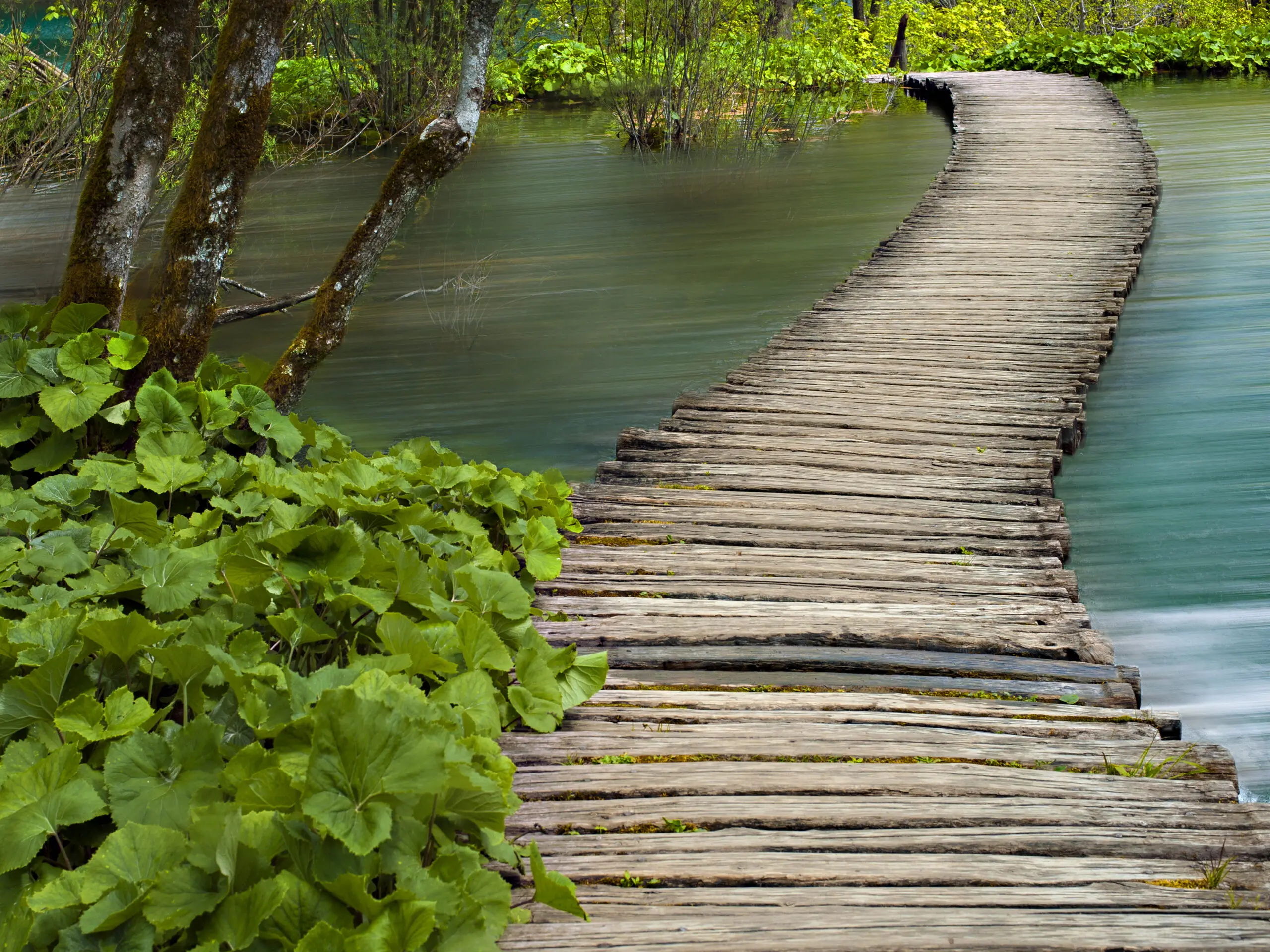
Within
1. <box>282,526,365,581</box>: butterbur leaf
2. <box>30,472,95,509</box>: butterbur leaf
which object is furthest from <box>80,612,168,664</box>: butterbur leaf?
<box>30,472,95,509</box>: butterbur leaf

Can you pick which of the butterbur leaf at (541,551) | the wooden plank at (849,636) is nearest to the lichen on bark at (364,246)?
the butterbur leaf at (541,551)

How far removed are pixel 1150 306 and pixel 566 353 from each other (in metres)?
4.04

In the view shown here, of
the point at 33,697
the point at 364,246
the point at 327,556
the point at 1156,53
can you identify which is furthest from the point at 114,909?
the point at 1156,53

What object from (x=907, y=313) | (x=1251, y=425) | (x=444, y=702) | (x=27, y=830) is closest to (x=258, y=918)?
(x=27, y=830)

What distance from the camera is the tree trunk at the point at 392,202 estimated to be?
502 centimetres

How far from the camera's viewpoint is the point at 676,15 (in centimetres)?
1332

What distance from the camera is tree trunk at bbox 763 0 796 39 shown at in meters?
15.4

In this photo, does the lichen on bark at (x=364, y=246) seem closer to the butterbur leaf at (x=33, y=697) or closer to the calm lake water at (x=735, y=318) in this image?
the calm lake water at (x=735, y=318)

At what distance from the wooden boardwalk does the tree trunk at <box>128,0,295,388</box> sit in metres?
1.59

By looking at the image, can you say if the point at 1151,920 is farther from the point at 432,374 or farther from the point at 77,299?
the point at 432,374

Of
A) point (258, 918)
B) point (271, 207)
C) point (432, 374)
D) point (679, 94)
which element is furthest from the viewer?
point (679, 94)

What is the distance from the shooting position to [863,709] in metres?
2.96

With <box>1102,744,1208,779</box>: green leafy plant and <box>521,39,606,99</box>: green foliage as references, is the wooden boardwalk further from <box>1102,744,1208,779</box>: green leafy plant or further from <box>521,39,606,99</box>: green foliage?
<box>521,39,606,99</box>: green foliage

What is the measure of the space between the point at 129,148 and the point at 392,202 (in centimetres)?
106
